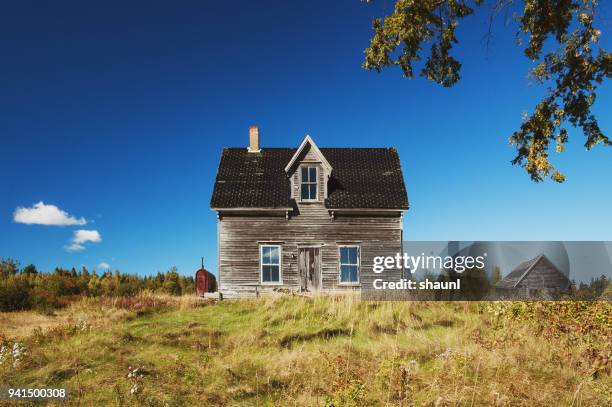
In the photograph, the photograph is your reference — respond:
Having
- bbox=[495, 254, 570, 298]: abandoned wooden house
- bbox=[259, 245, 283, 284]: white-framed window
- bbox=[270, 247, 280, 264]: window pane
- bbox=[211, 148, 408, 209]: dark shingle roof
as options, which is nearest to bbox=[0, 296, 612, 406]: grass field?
bbox=[495, 254, 570, 298]: abandoned wooden house

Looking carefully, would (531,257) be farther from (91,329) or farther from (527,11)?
(91,329)

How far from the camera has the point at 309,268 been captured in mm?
23172

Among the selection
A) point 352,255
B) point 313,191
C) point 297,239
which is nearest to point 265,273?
point 297,239

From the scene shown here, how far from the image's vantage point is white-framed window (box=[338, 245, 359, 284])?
23266mm

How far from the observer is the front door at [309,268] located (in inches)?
909

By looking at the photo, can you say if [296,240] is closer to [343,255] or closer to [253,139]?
[343,255]

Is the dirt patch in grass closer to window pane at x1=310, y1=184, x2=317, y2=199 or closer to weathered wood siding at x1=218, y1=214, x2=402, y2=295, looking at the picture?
weathered wood siding at x1=218, y1=214, x2=402, y2=295

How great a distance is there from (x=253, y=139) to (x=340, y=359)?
2024cm

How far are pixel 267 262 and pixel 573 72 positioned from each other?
52.1 ft

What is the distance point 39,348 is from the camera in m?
11.9

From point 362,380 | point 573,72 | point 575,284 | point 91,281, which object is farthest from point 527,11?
point 91,281

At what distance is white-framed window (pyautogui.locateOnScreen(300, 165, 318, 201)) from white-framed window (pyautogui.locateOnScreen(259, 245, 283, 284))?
3.06 meters

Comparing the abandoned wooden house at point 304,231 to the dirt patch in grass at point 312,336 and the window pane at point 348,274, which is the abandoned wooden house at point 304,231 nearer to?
the window pane at point 348,274

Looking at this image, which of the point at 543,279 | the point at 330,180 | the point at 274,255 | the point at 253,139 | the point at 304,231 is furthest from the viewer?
the point at 253,139
